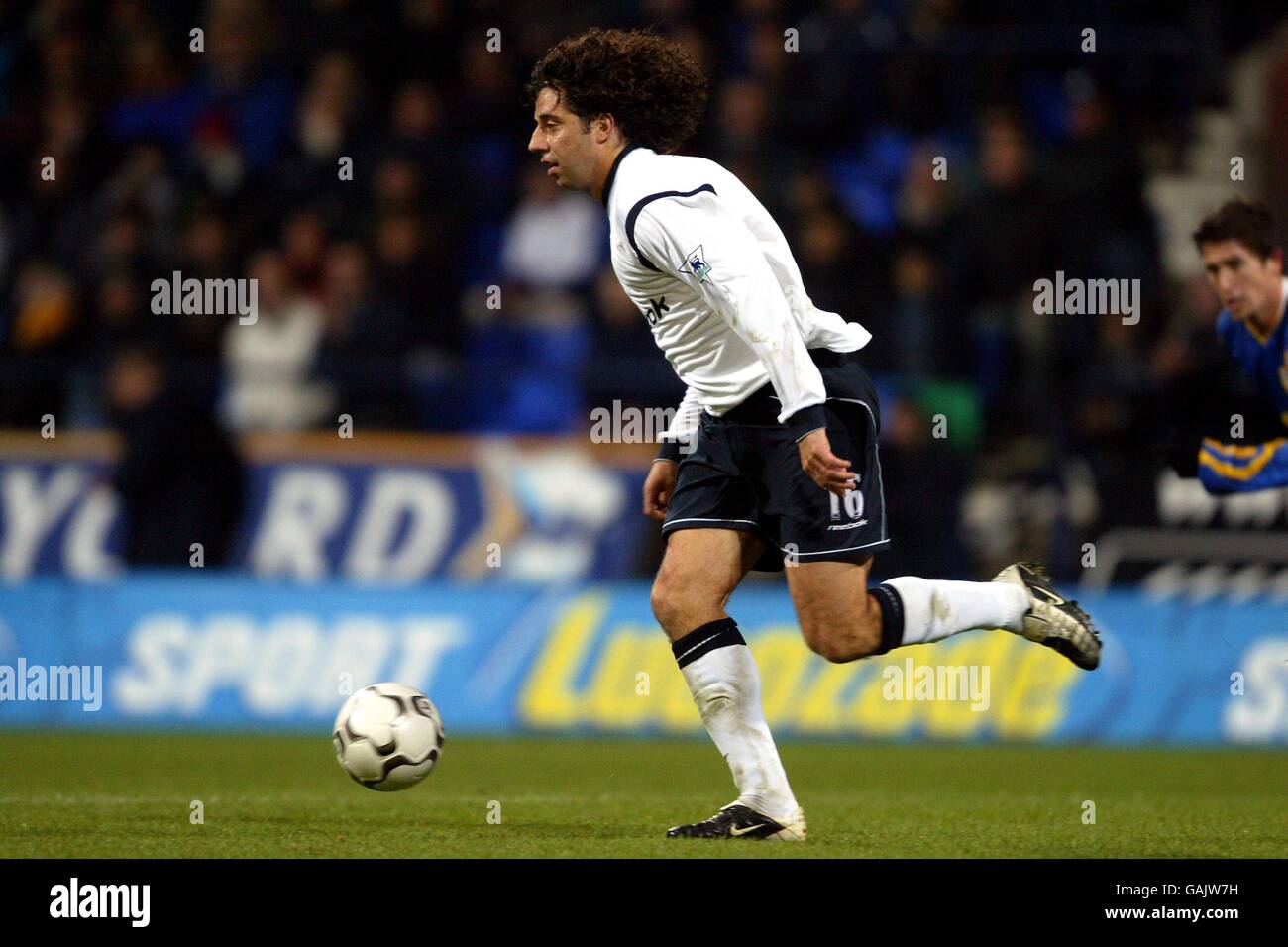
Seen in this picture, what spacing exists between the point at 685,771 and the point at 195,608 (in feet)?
12.8

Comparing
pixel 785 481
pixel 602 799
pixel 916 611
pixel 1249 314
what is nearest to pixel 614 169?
pixel 785 481

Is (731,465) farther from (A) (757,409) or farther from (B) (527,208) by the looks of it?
(B) (527,208)

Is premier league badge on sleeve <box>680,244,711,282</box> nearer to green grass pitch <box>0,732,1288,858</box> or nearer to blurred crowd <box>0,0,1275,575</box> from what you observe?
green grass pitch <box>0,732,1288,858</box>

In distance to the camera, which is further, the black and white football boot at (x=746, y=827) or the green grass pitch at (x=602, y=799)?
the black and white football boot at (x=746, y=827)

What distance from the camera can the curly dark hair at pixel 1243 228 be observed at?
24.5 feet

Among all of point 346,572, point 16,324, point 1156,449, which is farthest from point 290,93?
point 1156,449

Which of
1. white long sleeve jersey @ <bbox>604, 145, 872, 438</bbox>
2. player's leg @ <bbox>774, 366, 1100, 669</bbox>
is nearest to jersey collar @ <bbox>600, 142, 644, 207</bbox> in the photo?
white long sleeve jersey @ <bbox>604, 145, 872, 438</bbox>

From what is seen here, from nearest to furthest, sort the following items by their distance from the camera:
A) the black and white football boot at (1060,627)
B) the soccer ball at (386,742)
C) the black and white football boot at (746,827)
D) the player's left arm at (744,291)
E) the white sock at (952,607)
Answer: the player's left arm at (744,291) → the black and white football boot at (746,827) → the white sock at (952,607) → the black and white football boot at (1060,627) → the soccer ball at (386,742)

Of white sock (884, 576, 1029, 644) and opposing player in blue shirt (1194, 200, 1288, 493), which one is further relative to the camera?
opposing player in blue shirt (1194, 200, 1288, 493)

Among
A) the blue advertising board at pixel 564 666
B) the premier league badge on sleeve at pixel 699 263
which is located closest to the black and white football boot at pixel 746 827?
the premier league badge on sleeve at pixel 699 263

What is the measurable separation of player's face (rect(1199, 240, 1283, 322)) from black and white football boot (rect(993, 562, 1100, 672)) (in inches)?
79.2

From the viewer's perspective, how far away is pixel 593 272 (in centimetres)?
1310

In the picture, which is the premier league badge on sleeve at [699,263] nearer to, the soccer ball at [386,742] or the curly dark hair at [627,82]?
the curly dark hair at [627,82]

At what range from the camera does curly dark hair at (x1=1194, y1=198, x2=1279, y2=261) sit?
7.48 metres
